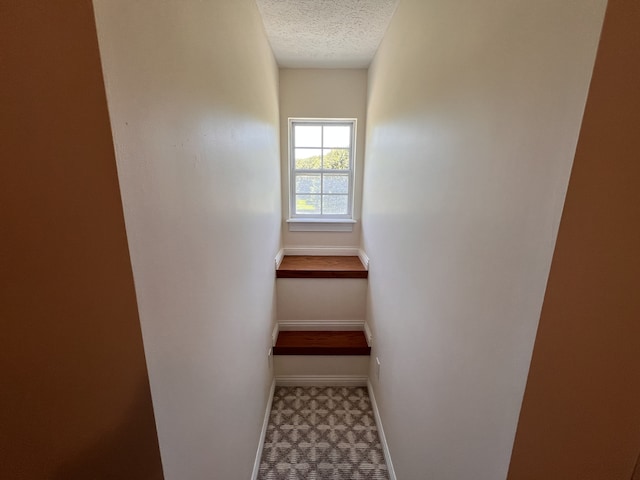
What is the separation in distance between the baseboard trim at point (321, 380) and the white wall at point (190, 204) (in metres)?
0.92

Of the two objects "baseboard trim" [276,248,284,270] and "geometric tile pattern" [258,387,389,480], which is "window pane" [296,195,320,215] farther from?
"geometric tile pattern" [258,387,389,480]

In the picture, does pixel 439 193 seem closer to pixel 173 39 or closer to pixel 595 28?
pixel 595 28

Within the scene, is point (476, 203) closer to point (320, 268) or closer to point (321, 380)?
point (320, 268)

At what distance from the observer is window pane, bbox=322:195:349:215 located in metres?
2.85

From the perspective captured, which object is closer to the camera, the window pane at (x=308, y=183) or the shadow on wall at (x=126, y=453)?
the shadow on wall at (x=126, y=453)

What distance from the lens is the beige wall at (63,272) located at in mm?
369

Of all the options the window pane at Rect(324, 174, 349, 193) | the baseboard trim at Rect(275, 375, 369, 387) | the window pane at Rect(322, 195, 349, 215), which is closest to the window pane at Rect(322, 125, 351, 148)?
the window pane at Rect(324, 174, 349, 193)

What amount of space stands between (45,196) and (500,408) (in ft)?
3.27

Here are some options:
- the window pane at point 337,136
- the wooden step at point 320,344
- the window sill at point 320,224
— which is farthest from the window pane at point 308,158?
the wooden step at point 320,344

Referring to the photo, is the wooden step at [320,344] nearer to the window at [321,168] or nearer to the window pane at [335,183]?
the window at [321,168]

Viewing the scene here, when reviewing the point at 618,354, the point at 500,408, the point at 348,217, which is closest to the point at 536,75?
the point at 618,354

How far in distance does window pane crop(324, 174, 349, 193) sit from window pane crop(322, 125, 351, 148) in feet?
1.07

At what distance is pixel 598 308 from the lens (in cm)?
48

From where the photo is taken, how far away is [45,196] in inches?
15.9
